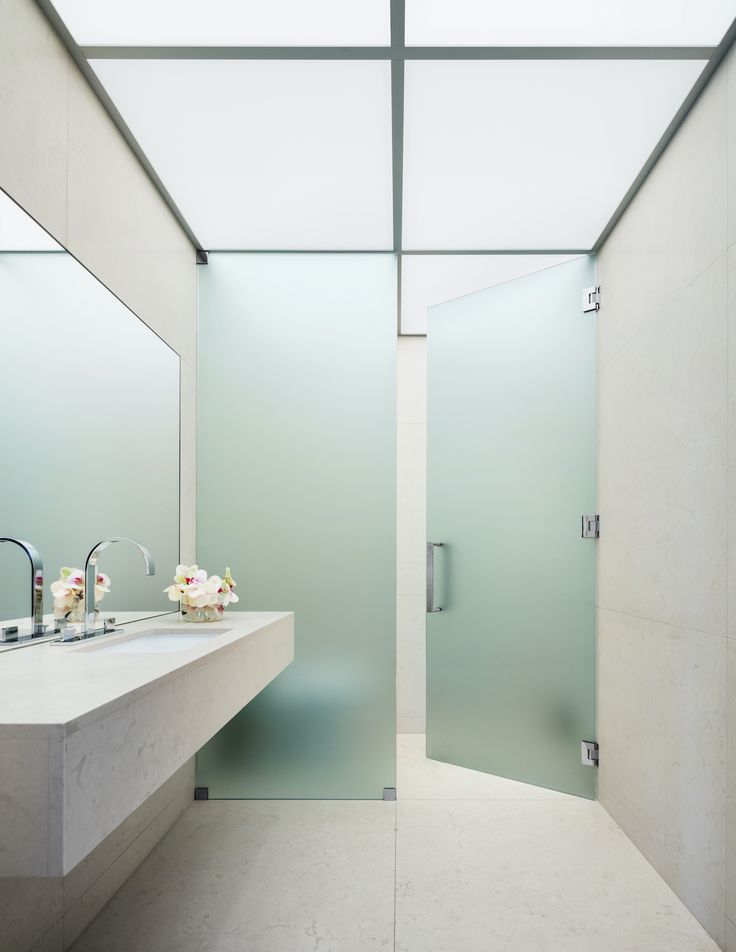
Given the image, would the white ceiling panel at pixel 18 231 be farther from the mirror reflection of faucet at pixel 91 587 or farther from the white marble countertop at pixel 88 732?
the white marble countertop at pixel 88 732

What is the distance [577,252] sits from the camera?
2.97 m

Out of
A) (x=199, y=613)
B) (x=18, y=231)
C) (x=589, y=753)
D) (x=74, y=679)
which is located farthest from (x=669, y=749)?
(x=18, y=231)

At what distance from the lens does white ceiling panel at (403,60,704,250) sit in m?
1.93

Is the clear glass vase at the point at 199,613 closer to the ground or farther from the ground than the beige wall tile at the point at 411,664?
farther from the ground

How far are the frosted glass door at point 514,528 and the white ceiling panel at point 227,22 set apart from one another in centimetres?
152

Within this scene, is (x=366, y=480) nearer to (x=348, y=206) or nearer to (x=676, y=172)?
(x=348, y=206)

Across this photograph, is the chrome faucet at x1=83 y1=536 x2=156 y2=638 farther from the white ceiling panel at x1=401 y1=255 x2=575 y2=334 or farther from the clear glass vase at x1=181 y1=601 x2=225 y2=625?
the white ceiling panel at x1=401 y1=255 x2=575 y2=334

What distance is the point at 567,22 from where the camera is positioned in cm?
173

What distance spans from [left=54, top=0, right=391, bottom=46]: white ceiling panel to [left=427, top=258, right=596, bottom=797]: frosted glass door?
152 cm

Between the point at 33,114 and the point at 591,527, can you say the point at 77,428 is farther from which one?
the point at 591,527

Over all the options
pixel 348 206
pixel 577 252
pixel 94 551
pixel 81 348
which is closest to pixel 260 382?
pixel 348 206

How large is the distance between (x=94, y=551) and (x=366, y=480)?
1294mm

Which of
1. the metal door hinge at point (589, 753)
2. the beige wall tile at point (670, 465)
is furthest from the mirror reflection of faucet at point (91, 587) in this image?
the metal door hinge at point (589, 753)

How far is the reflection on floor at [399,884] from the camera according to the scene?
182 cm
